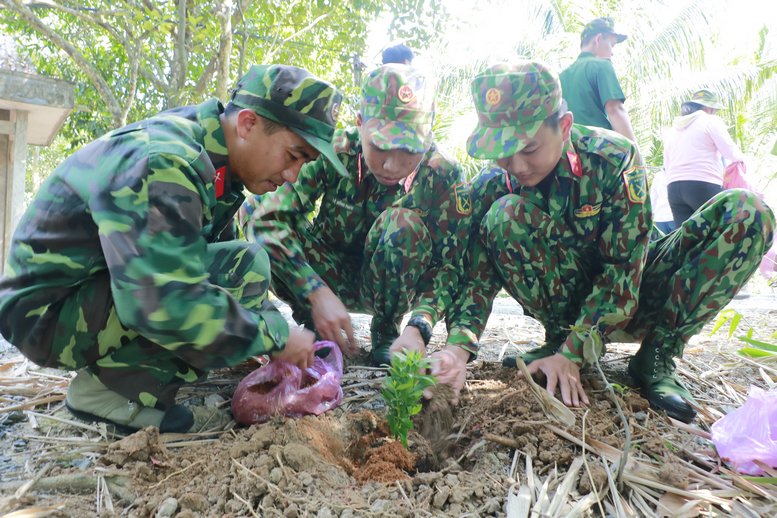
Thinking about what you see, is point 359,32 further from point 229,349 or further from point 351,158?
point 229,349

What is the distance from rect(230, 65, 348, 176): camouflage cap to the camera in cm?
194

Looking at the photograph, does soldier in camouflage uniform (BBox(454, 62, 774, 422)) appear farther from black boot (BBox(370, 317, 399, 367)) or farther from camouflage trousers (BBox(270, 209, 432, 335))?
black boot (BBox(370, 317, 399, 367))

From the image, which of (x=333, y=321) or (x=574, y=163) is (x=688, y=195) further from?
(x=333, y=321)

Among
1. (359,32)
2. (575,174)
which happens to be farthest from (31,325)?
(359,32)

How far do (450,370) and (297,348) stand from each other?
69cm

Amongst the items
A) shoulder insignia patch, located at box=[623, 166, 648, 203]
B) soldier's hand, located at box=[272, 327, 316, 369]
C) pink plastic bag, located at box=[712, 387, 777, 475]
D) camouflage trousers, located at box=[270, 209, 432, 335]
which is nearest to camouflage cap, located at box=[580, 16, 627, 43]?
shoulder insignia patch, located at box=[623, 166, 648, 203]

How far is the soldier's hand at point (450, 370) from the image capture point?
2.25 metres

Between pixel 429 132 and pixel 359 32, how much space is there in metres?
5.30

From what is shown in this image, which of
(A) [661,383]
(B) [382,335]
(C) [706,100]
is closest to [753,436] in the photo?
(A) [661,383]

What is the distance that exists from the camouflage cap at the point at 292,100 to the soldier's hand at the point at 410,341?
0.84 meters

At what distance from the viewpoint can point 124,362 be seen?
190 cm

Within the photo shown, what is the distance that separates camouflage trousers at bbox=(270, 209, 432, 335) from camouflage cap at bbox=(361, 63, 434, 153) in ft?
1.18

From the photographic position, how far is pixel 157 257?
1.59 metres

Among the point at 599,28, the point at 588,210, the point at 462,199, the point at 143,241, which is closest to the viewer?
the point at 143,241
